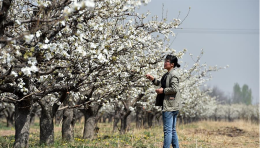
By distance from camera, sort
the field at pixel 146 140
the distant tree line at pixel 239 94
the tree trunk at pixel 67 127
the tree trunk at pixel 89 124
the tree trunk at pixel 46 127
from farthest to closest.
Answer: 1. the distant tree line at pixel 239 94
2. the tree trunk at pixel 89 124
3. the tree trunk at pixel 67 127
4. the tree trunk at pixel 46 127
5. the field at pixel 146 140

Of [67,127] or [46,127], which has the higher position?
[46,127]

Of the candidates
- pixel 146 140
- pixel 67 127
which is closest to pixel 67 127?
pixel 67 127

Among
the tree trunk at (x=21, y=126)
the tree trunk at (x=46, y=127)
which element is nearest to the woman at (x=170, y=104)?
the tree trunk at (x=21, y=126)

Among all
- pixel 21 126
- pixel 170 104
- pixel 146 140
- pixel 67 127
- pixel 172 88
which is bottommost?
pixel 146 140

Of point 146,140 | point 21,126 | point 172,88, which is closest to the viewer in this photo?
point 172,88

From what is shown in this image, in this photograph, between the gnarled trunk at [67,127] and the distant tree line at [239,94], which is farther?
the distant tree line at [239,94]

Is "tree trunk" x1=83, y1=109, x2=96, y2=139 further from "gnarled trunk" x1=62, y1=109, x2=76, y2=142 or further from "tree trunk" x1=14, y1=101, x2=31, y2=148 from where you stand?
"tree trunk" x1=14, y1=101, x2=31, y2=148

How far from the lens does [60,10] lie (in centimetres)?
550

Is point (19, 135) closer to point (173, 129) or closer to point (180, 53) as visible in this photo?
point (173, 129)

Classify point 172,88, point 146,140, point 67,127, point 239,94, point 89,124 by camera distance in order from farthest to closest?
point 239,94 → point 89,124 → point 67,127 → point 146,140 → point 172,88

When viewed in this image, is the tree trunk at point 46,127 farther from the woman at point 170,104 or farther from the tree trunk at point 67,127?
the woman at point 170,104

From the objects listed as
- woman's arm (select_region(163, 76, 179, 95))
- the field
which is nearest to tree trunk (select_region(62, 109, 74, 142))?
the field

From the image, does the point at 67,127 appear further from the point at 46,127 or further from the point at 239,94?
the point at 239,94

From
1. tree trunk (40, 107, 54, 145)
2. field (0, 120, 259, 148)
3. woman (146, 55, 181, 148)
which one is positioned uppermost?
woman (146, 55, 181, 148)
